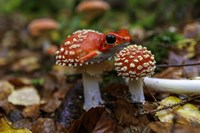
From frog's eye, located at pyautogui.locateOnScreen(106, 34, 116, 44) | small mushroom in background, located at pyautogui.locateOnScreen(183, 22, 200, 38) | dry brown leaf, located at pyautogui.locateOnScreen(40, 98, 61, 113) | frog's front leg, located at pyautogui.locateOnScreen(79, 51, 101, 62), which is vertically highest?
small mushroom in background, located at pyautogui.locateOnScreen(183, 22, 200, 38)

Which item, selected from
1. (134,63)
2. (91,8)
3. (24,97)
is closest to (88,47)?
(134,63)

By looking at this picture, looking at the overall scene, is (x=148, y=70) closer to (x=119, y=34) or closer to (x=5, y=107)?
(x=119, y=34)

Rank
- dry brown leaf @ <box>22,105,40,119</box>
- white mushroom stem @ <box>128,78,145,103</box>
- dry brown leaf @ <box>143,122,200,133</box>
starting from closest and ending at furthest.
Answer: dry brown leaf @ <box>143,122,200,133</box>
white mushroom stem @ <box>128,78,145,103</box>
dry brown leaf @ <box>22,105,40,119</box>

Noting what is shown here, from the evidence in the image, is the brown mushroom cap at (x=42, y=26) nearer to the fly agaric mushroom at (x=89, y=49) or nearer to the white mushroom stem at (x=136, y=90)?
the fly agaric mushroom at (x=89, y=49)

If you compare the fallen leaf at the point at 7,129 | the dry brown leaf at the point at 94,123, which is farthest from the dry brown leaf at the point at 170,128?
the fallen leaf at the point at 7,129

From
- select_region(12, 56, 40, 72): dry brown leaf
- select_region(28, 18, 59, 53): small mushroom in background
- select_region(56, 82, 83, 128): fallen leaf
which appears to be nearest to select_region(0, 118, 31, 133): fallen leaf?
select_region(56, 82, 83, 128): fallen leaf

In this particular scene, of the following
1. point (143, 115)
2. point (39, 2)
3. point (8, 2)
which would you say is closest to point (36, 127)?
point (143, 115)

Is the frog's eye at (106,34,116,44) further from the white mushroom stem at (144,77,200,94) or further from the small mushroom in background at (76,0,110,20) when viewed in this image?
the small mushroom in background at (76,0,110,20)
